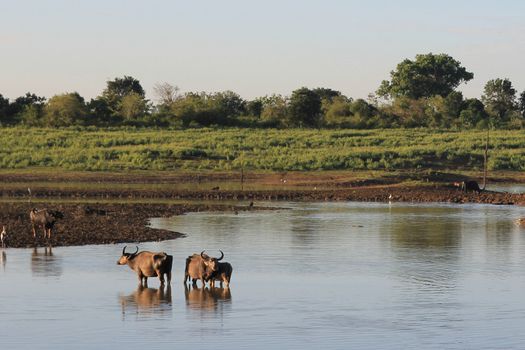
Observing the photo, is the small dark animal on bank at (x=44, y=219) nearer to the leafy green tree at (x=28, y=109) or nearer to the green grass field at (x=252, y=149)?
the green grass field at (x=252, y=149)

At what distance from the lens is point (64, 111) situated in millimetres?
96625

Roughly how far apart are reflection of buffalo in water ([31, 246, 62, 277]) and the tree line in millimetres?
67822

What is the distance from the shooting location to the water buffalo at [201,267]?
21.9m

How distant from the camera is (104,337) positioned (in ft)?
58.2

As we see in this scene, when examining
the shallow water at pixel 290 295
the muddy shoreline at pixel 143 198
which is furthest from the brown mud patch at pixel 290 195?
the shallow water at pixel 290 295

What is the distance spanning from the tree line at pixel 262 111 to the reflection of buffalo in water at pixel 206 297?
74372 mm

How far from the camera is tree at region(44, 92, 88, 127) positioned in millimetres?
95812

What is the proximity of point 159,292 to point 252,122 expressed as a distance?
79.2m

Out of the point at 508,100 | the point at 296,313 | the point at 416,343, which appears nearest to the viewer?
the point at 416,343

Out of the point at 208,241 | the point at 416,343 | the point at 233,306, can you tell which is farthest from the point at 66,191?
the point at 416,343

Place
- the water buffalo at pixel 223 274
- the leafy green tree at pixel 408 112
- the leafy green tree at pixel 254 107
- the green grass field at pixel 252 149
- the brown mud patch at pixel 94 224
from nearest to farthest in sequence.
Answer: the water buffalo at pixel 223 274, the brown mud patch at pixel 94 224, the green grass field at pixel 252 149, the leafy green tree at pixel 408 112, the leafy green tree at pixel 254 107

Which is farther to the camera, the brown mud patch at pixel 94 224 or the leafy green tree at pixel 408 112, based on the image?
the leafy green tree at pixel 408 112

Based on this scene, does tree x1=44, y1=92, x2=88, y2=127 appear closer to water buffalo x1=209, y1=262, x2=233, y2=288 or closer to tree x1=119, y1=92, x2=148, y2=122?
tree x1=119, y1=92, x2=148, y2=122

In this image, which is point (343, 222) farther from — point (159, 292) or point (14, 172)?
point (14, 172)
